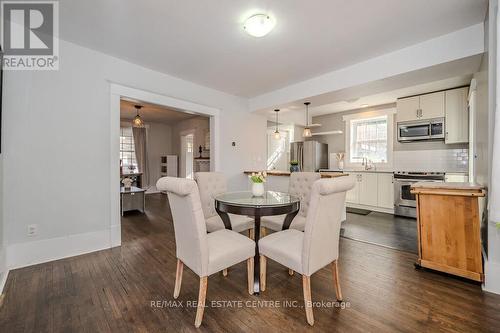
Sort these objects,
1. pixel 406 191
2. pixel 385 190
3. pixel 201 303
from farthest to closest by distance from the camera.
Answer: pixel 385 190, pixel 406 191, pixel 201 303

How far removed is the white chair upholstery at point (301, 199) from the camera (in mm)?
2346

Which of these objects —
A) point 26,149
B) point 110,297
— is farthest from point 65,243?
point 110,297

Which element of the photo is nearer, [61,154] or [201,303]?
[201,303]

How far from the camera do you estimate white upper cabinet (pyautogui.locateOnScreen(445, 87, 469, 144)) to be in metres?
3.90

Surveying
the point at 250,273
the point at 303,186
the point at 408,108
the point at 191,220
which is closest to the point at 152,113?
the point at 303,186

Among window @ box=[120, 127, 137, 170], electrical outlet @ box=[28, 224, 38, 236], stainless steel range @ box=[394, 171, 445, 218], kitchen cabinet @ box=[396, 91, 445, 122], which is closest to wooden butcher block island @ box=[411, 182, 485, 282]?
stainless steel range @ box=[394, 171, 445, 218]

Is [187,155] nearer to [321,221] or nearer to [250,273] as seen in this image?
[250,273]

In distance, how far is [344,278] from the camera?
207cm

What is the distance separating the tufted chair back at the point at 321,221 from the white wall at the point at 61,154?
263 cm

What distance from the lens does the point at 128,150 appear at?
7324 millimetres

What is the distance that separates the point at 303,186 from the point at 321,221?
1166 millimetres

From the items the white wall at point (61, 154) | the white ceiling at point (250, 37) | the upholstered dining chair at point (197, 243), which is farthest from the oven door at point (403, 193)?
the white wall at point (61, 154)

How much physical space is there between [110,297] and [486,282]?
3141 millimetres
